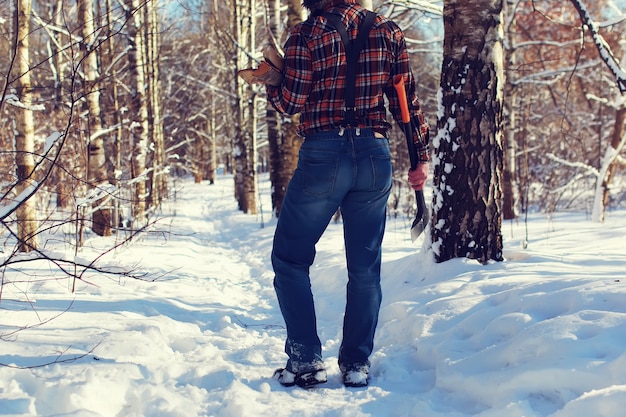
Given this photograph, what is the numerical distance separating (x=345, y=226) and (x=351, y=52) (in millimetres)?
877

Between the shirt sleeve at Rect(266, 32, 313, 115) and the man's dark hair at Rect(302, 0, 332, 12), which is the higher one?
the man's dark hair at Rect(302, 0, 332, 12)

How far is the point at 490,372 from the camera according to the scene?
235cm

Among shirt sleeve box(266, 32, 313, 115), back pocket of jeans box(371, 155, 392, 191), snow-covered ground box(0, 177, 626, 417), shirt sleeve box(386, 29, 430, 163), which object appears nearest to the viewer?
snow-covered ground box(0, 177, 626, 417)

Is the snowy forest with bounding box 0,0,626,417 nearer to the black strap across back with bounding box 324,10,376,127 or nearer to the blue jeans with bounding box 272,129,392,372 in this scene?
the blue jeans with bounding box 272,129,392,372

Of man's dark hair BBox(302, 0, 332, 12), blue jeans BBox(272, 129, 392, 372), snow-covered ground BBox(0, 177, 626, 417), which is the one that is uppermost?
man's dark hair BBox(302, 0, 332, 12)

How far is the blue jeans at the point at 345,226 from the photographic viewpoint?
2.52 metres

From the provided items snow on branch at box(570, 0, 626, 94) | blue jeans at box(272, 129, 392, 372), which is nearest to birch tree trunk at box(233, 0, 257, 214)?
snow on branch at box(570, 0, 626, 94)

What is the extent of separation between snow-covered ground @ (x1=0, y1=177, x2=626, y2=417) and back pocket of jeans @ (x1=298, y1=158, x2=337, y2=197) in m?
1.00

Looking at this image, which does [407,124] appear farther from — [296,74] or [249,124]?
[249,124]

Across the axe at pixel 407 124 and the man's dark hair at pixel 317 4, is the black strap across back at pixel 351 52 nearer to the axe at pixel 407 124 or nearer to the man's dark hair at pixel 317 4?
the man's dark hair at pixel 317 4

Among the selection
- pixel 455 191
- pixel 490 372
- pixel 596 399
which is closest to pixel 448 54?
pixel 455 191

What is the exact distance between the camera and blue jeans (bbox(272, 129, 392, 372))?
2521 mm

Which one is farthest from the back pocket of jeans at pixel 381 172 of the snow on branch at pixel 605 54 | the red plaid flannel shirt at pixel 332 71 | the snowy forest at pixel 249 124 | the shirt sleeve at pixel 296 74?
the snow on branch at pixel 605 54

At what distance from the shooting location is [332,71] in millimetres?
2486
